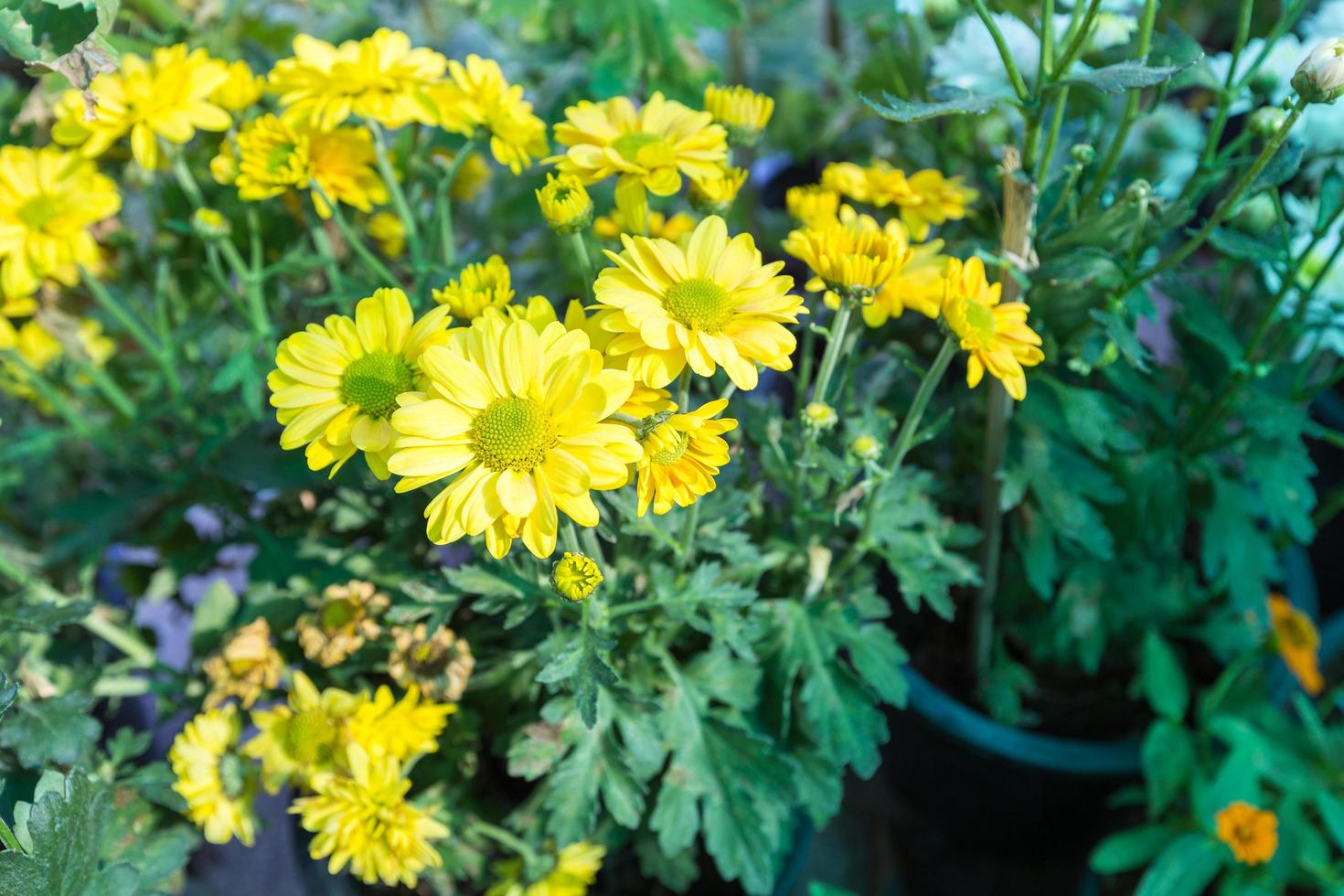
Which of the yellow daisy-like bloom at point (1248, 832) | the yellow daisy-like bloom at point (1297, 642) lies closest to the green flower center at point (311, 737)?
the yellow daisy-like bloom at point (1248, 832)

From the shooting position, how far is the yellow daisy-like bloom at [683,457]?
0.55 meters

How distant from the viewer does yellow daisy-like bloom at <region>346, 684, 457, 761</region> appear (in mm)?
736

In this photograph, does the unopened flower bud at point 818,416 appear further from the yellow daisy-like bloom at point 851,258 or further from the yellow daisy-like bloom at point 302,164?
the yellow daisy-like bloom at point 302,164

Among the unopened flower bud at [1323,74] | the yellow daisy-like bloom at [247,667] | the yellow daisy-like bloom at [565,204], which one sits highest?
the unopened flower bud at [1323,74]

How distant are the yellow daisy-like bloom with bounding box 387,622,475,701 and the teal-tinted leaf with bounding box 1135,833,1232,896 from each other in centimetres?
71

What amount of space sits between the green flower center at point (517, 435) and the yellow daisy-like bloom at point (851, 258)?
0.21m

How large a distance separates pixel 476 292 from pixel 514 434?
0.42 ft

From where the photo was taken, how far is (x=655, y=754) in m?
0.77

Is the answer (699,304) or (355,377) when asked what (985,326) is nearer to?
(699,304)

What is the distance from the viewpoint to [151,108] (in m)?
0.80

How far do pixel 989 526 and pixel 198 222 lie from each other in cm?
77

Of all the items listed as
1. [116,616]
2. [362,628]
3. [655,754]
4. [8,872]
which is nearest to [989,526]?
[655,754]

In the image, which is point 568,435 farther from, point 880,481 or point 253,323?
point 253,323

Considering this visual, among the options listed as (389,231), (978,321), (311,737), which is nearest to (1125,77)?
(978,321)
